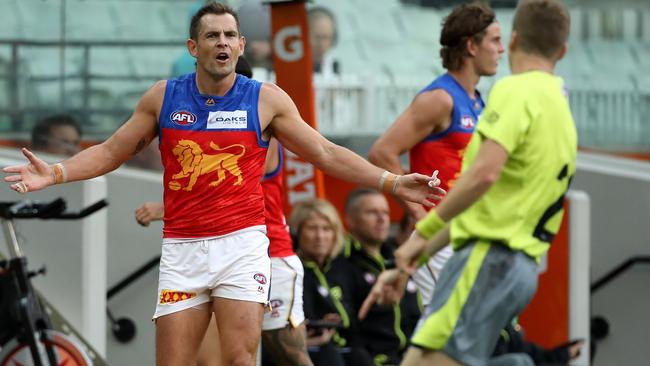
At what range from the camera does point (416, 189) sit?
23.5 feet

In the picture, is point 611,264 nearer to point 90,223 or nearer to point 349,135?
point 349,135

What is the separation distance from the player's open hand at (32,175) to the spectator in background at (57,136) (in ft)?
12.9

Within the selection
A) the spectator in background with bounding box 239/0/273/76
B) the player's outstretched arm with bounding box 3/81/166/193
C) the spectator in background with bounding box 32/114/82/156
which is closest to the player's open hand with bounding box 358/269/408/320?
the player's outstretched arm with bounding box 3/81/166/193

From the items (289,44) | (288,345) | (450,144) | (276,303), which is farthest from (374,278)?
(450,144)

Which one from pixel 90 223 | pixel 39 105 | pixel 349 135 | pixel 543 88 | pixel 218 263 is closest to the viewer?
pixel 543 88

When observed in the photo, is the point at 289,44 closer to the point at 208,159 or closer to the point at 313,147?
the point at 313,147

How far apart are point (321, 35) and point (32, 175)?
532 centimetres

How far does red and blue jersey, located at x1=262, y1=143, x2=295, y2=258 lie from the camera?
8453mm

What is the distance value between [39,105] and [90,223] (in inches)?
66.3

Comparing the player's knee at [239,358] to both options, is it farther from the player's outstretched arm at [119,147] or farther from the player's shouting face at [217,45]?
the player's shouting face at [217,45]

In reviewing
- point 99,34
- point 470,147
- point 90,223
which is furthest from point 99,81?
point 470,147

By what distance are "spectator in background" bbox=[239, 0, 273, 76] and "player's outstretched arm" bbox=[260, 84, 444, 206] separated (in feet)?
13.5

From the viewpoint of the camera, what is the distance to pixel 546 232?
634cm

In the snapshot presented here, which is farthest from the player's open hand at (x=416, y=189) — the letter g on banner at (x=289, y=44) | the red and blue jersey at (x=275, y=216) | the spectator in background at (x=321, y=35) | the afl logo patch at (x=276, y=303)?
the spectator in background at (x=321, y=35)
